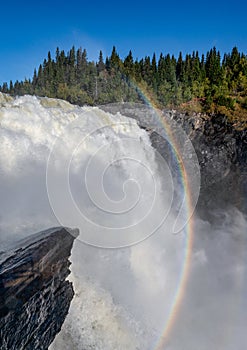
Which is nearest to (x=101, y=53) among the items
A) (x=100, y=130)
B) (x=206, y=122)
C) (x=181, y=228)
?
(x=206, y=122)

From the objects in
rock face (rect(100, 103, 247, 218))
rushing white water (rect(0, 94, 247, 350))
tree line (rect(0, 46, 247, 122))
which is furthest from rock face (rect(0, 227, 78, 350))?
tree line (rect(0, 46, 247, 122))

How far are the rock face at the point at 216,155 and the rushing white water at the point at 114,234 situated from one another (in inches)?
69.7

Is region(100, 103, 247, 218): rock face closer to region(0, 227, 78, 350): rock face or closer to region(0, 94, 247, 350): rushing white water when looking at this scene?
region(0, 94, 247, 350): rushing white water

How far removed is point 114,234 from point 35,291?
303 inches

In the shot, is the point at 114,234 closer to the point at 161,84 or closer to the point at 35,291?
the point at 35,291

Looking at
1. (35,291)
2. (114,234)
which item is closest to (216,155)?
(114,234)

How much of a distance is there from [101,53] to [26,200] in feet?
193

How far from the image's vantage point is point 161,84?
42000 mm

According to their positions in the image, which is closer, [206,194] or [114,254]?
[114,254]

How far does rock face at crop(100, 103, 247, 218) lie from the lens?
80.0 feet

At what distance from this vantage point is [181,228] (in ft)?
66.6

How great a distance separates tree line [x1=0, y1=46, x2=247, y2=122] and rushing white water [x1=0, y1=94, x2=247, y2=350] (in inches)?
576

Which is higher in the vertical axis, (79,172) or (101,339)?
(79,172)

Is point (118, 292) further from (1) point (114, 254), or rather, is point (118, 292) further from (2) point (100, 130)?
(2) point (100, 130)
